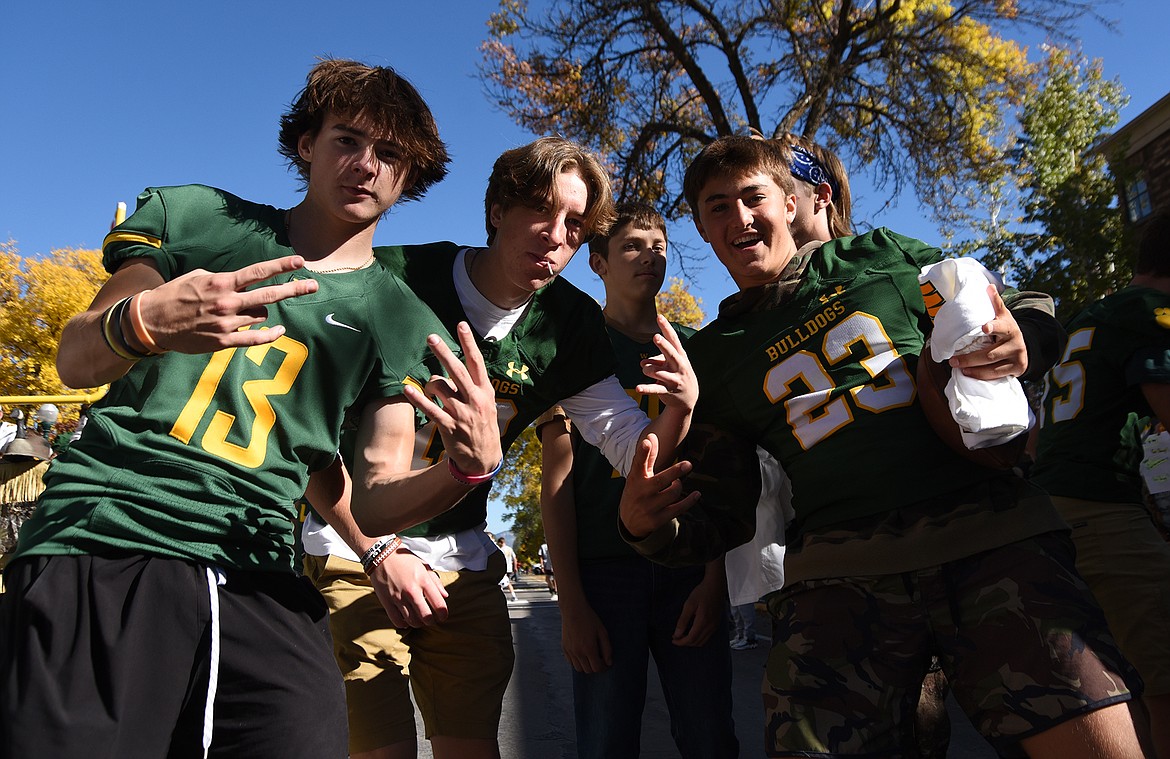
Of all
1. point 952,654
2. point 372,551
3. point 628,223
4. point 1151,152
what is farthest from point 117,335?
point 1151,152

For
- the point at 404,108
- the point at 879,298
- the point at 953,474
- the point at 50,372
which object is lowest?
the point at 953,474

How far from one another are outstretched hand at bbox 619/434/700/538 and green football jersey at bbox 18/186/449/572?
61 cm

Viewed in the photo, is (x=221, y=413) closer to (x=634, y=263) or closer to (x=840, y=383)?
(x=840, y=383)

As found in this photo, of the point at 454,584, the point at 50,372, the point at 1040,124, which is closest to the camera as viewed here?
the point at 454,584

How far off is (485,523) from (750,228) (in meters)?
1.29

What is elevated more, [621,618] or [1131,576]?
[621,618]

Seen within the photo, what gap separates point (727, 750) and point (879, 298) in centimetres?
162

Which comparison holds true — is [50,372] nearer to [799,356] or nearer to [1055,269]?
[1055,269]

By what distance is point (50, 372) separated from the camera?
30.5 m

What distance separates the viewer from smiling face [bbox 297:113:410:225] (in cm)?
218

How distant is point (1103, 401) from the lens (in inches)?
127

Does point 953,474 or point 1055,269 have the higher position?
point 1055,269

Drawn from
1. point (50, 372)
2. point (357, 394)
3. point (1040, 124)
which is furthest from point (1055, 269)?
point (50, 372)

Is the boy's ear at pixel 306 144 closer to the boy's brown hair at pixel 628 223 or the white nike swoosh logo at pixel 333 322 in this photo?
the white nike swoosh logo at pixel 333 322
